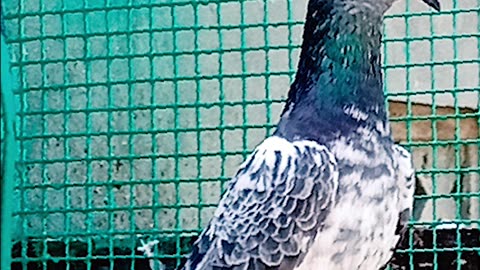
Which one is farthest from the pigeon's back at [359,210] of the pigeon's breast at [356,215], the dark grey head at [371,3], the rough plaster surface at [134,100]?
the rough plaster surface at [134,100]

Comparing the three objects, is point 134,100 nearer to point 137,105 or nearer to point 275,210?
point 137,105

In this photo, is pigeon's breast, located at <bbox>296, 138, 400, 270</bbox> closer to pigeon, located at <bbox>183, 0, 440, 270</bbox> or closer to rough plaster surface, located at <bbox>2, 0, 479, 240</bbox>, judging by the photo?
pigeon, located at <bbox>183, 0, 440, 270</bbox>

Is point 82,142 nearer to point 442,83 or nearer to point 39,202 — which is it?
point 39,202

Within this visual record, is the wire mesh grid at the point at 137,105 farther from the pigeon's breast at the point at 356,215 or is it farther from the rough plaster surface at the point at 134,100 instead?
the pigeon's breast at the point at 356,215

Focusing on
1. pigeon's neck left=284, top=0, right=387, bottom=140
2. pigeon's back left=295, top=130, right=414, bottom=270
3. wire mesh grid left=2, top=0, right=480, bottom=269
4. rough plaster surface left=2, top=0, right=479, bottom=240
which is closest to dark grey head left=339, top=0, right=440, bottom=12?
pigeon's neck left=284, top=0, right=387, bottom=140

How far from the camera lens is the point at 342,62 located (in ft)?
6.77

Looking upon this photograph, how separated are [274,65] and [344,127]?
135 centimetres

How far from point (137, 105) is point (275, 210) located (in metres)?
1.11

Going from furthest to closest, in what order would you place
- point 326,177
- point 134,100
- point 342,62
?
point 134,100 < point 342,62 < point 326,177

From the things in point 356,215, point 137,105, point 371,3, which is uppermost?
point 371,3

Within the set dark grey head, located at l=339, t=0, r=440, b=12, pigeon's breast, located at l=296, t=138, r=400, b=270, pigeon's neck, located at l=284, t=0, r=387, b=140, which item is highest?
dark grey head, located at l=339, t=0, r=440, b=12

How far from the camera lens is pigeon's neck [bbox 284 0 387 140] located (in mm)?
2014

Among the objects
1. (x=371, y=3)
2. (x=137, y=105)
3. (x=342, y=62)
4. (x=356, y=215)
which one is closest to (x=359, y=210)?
(x=356, y=215)

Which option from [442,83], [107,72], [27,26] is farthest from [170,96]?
[442,83]
